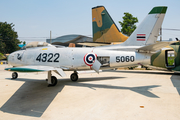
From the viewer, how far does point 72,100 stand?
255 inches

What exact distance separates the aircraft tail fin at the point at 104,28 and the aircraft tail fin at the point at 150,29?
9809 mm

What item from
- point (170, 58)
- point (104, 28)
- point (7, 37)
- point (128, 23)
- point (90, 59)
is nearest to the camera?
point (90, 59)

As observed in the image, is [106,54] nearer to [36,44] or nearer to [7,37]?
[36,44]

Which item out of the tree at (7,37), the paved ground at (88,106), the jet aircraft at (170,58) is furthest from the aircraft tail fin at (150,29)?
the tree at (7,37)

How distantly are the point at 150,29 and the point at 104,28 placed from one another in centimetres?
1111

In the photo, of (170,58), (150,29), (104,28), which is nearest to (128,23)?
(104,28)

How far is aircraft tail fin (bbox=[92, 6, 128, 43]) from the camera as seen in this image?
63.2ft

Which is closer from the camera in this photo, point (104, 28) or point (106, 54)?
point (106, 54)

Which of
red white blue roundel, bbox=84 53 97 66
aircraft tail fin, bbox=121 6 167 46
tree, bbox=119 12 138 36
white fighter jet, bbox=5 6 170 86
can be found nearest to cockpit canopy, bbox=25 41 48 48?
white fighter jet, bbox=5 6 170 86

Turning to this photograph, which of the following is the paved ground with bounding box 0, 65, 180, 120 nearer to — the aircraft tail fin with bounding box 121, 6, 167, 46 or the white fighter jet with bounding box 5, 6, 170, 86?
the white fighter jet with bounding box 5, 6, 170, 86

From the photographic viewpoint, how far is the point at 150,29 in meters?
9.20

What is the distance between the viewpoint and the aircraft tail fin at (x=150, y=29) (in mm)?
9000

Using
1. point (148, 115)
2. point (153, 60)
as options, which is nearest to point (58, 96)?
point (148, 115)

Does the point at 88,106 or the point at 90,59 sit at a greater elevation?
the point at 90,59
